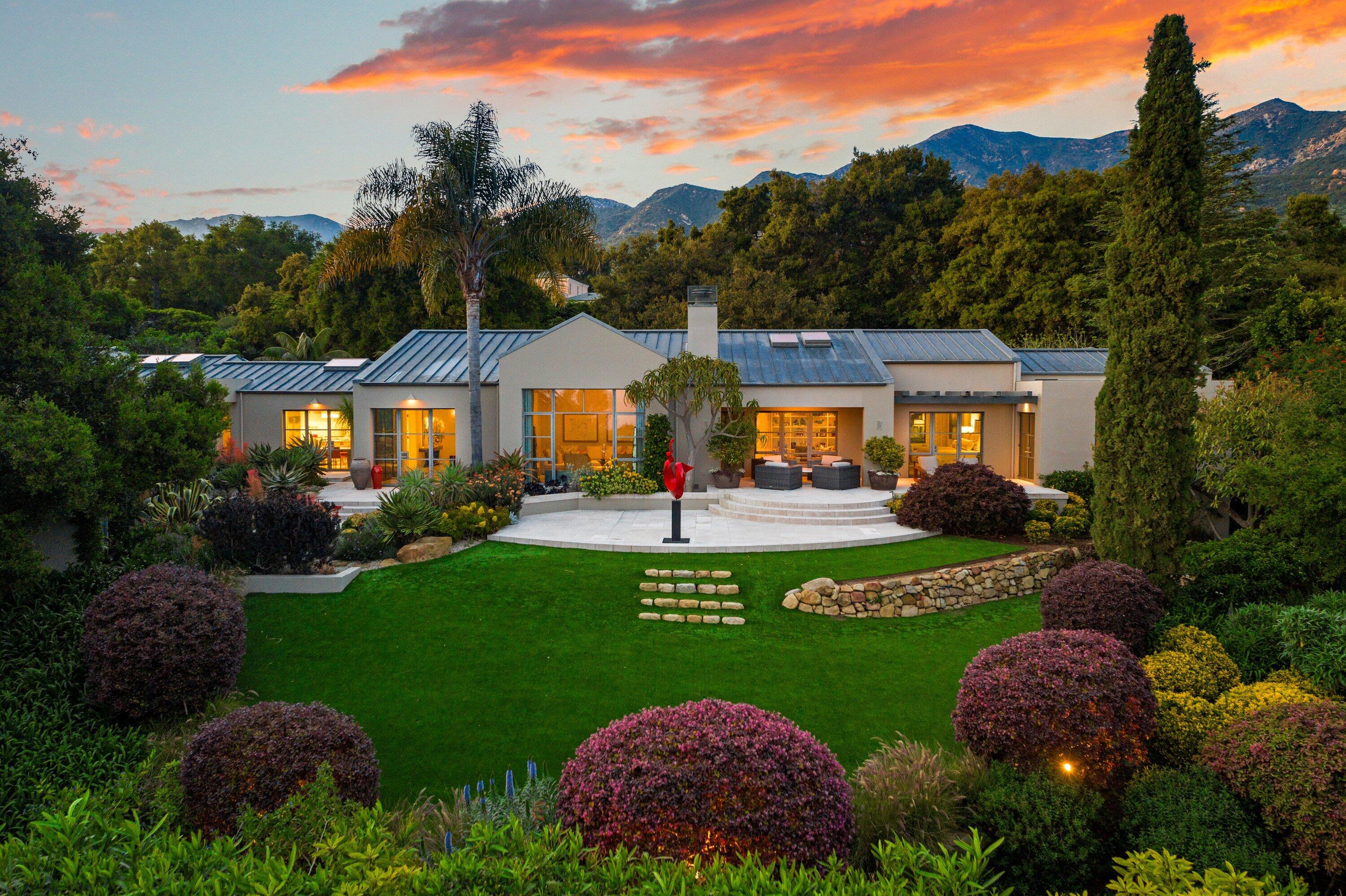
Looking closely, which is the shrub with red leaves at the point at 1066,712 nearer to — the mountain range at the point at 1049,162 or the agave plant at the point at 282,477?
the mountain range at the point at 1049,162

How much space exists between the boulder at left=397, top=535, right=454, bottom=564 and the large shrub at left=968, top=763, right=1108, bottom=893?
9.57 metres

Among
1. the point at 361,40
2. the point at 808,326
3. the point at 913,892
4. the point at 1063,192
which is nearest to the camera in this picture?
the point at 913,892

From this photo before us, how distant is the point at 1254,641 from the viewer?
681 centimetres

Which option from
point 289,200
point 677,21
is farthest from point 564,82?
point 289,200

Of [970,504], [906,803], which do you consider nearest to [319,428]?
[970,504]

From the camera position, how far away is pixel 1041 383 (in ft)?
58.9

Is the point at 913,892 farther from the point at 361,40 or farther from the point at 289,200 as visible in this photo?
the point at 289,200

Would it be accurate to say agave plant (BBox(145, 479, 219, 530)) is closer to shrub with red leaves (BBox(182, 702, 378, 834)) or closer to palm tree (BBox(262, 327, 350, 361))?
shrub with red leaves (BBox(182, 702, 378, 834))

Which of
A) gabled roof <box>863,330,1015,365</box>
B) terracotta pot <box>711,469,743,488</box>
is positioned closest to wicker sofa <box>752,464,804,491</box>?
terracotta pot <box>711,469,743,488</box>

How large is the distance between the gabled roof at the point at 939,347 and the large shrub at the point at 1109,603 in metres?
13.1

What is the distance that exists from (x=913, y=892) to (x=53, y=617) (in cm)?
834

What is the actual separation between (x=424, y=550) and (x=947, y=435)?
14986 millimetres

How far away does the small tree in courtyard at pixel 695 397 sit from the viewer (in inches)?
674

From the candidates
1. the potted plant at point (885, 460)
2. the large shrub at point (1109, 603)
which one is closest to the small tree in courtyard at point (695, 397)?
the potted plant at point (885, 460)
